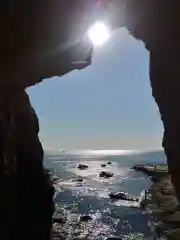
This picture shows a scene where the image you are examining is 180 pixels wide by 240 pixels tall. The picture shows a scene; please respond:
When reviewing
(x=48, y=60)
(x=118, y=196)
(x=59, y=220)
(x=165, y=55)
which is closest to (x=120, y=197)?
(x=118, y=196)

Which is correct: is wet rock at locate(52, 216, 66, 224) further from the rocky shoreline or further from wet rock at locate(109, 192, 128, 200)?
wet rock at locate(109, 192, 128, 200)

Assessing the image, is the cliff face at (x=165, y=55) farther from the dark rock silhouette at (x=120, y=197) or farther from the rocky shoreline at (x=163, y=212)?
the dark rock silhouette at (x=120, y=197)

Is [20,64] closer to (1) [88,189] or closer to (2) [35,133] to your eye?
(2) [35,133]

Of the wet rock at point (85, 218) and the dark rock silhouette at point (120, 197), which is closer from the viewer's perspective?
the wet rock at point (85, 218)

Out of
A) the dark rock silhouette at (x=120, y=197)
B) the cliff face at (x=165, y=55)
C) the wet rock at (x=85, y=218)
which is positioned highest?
the cliff face at (x=165, y=55)

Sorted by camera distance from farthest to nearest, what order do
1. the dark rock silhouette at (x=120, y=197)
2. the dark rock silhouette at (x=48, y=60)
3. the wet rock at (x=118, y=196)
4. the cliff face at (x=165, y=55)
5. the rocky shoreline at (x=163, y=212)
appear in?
the wet rock at (x=118, y=196)
the dark rock silhouette at (x=120, y=197)
the rocky shoreline at (x=163, y=212)
the cliff face at (x=165, y=55)
the dark rock silhouette at (x=48, y=60)

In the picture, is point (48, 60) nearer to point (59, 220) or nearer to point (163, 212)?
point (59, 220)

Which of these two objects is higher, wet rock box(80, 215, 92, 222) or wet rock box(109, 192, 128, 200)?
wet rock box(109, 192, 128, 200)

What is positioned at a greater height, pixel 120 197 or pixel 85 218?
pixel 120 197

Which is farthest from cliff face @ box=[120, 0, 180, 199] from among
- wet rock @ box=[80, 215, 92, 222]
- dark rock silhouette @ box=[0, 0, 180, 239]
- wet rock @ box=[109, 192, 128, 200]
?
wet rock @ box=[109, 192, 128, 200]

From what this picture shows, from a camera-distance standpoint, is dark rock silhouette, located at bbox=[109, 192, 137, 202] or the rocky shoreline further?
dark rock silhouette, located at bbox=[109, 192, 137, 202]

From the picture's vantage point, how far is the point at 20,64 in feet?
56.6

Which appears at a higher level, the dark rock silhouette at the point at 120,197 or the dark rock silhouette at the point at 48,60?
the dark rock silhouette at the point at 48,60

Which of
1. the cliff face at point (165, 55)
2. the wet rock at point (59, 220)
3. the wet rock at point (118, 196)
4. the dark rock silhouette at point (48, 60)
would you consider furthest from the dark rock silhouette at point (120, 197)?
the cliff face at point (165, 55)
